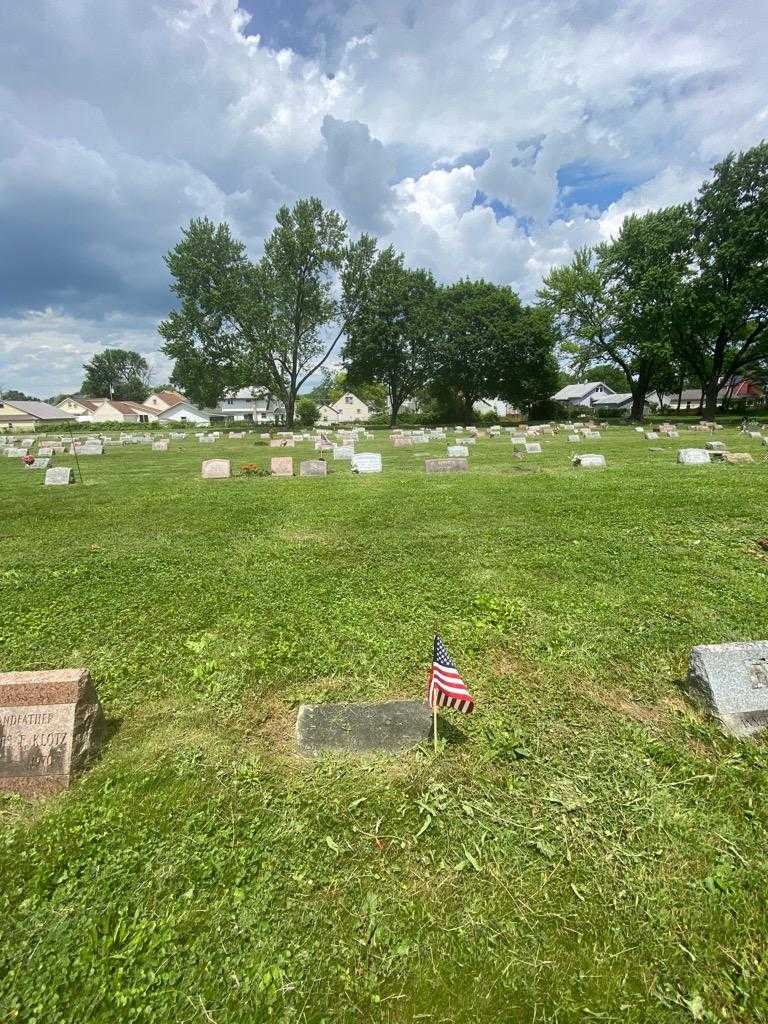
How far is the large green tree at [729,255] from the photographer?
33.6 metres

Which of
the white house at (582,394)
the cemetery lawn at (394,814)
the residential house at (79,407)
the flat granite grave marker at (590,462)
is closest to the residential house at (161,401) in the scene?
the residential house at (79,407)

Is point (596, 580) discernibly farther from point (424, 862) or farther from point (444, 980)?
point (444, 980)

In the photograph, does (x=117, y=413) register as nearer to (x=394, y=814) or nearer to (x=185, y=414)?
(x=185, y=414)

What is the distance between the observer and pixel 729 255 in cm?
3400

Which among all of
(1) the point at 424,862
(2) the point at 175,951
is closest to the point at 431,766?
(1) the point at 424,862

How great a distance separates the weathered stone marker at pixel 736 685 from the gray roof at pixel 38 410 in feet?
301

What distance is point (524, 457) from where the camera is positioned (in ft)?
55.2

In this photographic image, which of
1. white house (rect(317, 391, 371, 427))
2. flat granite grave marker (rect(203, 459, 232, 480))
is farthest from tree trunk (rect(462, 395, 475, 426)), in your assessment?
flat granite grave marker (rect(203, 459, 232, 480))

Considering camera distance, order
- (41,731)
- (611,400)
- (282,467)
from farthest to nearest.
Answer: (611,400), (282,467), (41,731)

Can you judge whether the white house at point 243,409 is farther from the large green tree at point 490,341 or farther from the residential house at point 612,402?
the residential house at point 612,402

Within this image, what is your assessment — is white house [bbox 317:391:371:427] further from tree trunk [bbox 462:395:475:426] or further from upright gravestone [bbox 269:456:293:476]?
upright gravestone [bbox 269:456:293:476]

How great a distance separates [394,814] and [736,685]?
2593 mm

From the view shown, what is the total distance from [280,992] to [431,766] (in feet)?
4.43

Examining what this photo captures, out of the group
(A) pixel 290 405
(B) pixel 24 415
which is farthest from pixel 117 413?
(A) pixel 290 405
